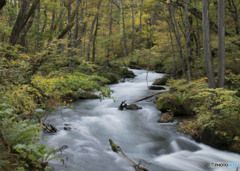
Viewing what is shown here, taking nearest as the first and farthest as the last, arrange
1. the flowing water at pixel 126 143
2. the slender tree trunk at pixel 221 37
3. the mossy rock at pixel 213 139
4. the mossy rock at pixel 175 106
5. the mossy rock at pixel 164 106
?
the flowing water at pixel 126 143 → the mossy rock at pixel 213 139 → the slender tree trunk at pixel 221 37 → the mossy rock at pixel 175 106 → the mossy rock at pixel 164 106

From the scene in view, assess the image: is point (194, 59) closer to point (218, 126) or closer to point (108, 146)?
point (218, 126)

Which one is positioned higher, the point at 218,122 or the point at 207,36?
the point at 207,36

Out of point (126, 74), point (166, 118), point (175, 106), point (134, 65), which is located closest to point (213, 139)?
point (166, 118)

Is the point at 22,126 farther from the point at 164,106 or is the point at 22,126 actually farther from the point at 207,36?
the point at 164,106

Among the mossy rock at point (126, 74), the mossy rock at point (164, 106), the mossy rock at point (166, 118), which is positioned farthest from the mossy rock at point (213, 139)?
the mossy rock at point (126, 74)

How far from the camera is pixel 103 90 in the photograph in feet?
21.5

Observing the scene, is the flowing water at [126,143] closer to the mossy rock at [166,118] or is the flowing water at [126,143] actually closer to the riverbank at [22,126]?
the mossy rock at [166,118]

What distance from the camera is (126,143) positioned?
279 inches

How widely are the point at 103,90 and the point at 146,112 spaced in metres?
4.54

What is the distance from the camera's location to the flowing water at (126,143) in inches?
211

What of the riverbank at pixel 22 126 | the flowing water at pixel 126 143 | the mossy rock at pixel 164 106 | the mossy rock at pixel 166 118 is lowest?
the flowing water at pixel 126 143

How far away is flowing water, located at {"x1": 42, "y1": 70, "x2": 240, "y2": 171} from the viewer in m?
5.35

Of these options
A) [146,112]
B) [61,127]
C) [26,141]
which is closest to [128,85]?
[146,112]

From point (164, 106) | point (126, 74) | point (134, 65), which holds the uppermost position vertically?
point (134, 65)
